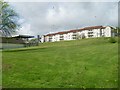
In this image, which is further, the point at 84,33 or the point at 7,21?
the point at 84,33

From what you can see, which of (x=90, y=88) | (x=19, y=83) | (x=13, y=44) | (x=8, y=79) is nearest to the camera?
(x=90, y=88)

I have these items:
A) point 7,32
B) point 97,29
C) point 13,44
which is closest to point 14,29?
point 7,32

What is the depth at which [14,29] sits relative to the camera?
35.9m

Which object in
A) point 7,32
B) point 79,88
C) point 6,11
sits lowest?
point 79,88

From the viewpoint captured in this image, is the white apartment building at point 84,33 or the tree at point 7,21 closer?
the tree at point 7,21

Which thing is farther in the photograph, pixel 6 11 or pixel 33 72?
pixel 6 11

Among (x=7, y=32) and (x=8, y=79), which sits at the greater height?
(x=7, y=32)

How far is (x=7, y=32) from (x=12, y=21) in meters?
2.06

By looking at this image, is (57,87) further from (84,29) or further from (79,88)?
(84,29)

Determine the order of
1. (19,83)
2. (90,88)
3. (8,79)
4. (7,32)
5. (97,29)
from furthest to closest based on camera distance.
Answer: (97,29) < (7,32) < (8,79) < (19,83) < (90,88)

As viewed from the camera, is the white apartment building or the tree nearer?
the tree

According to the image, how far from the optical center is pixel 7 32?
3525 centimetres

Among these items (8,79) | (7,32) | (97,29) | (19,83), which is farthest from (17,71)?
(97,29)

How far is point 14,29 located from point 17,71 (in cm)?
2464
